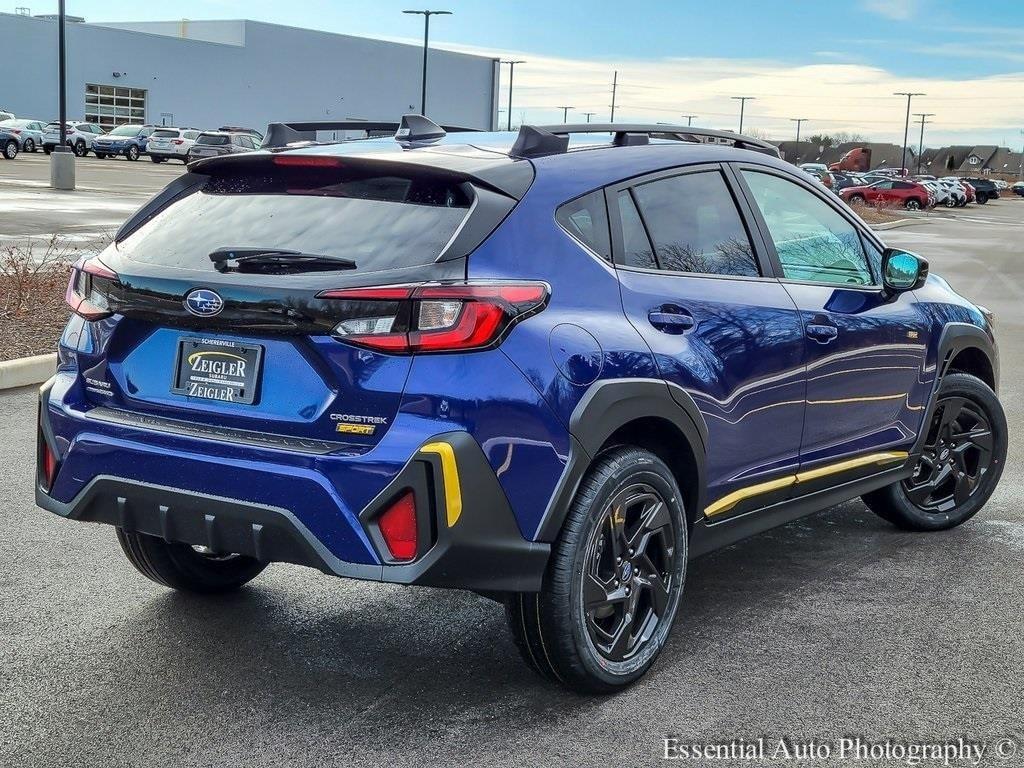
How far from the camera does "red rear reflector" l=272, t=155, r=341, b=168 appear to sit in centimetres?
386

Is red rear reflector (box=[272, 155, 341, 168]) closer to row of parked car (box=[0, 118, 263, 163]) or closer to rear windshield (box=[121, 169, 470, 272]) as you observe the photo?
rear windshield (box=[121, 169, 470, 272])

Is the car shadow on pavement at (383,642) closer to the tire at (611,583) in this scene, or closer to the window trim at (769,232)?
the tire at (611,583)

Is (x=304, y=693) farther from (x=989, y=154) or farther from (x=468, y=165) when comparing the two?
(x=989, y=154)

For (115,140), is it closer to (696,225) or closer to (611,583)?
(696,225)

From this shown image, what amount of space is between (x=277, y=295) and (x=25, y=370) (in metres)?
5.93

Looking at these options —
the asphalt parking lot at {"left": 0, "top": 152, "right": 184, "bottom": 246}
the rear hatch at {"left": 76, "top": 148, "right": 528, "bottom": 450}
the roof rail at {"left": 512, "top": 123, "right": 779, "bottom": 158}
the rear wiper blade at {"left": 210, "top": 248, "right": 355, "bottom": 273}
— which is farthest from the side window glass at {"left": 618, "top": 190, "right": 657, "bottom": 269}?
the asphalt parking lot at {"left": 0, "top": 152, "right": 184, "bottom": 246}

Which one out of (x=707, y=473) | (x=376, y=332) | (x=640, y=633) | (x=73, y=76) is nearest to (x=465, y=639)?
(x=640, y=633)

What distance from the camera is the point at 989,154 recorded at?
159 metres

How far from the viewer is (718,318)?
4.30 metres

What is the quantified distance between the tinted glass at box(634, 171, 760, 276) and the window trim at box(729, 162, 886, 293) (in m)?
0.11

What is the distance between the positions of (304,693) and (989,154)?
169 m

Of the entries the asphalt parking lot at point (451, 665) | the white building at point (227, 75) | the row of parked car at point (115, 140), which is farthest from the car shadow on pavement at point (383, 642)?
the white building at point (227, 75)

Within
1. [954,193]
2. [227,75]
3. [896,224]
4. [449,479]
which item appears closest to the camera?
[449,479]

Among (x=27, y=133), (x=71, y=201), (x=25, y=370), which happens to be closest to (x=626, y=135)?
(x=25, y=370)
